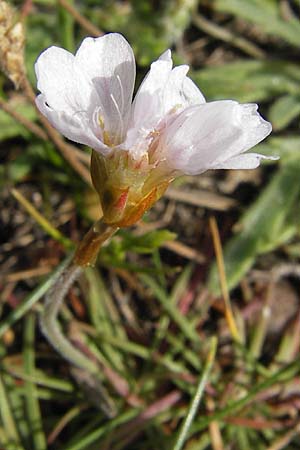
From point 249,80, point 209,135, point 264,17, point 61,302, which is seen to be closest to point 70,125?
point 209,135

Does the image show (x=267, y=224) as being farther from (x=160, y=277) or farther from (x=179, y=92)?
(x=179, y=92)

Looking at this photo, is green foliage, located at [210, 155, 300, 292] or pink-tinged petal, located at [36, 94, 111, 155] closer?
pink-tinged petal, located at [36, 94, 111, 155]

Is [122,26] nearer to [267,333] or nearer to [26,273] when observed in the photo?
[26,273]

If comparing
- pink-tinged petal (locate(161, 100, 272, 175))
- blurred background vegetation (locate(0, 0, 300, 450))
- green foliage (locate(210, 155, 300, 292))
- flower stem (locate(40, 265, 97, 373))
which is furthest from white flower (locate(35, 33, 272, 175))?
green foliage (locate(210, 155, 300, 292))

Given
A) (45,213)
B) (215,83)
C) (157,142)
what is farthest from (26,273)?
(157,142)

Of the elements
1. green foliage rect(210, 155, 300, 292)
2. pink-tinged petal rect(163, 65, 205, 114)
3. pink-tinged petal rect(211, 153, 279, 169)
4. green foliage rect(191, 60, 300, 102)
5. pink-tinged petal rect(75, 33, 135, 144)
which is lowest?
green foliage rect(210, 155, 300, 292)

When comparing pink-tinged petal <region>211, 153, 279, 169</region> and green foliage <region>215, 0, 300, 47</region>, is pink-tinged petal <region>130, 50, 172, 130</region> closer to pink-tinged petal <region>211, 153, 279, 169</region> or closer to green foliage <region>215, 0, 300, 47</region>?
pink-tinged petal <region>211, 153, 279, 169</region>

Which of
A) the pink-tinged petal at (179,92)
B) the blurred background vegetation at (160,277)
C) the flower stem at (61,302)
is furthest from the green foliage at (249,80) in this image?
the pink-tinged petal at (179,92)

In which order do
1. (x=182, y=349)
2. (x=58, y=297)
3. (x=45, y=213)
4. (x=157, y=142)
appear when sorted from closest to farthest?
(x=157, y=142)
(x=58, y=297)
(x=182, y=349)
(x=45, y=213)

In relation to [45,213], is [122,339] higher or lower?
lower
